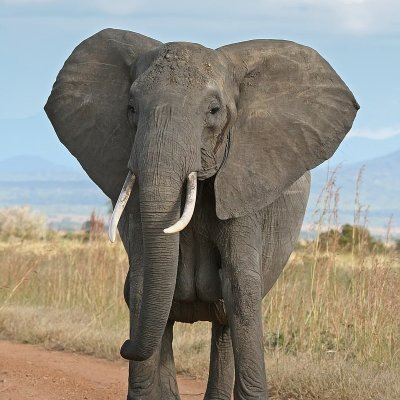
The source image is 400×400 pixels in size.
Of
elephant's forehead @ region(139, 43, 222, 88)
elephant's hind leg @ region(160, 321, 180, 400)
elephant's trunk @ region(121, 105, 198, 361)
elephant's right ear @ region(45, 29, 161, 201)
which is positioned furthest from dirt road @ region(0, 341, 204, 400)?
elephant's forehead @ region(139, 43, 222, 88)

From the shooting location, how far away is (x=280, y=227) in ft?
25.5

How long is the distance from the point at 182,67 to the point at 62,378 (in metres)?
4.06

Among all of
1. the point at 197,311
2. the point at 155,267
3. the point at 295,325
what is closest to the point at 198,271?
the point at 197,311

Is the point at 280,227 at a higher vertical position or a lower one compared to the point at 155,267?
higher

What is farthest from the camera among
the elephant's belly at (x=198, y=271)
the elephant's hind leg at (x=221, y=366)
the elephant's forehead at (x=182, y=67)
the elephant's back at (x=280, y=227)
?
the elephant's hind leg at (x=221, y=366)

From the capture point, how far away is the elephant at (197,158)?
257 inches

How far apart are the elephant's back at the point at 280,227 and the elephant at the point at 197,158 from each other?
0.04ft

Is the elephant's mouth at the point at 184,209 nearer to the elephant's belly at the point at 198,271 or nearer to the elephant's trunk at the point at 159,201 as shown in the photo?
the elephant's trunk at the point at 159,201

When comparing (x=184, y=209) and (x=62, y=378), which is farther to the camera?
(x=62, y=378)

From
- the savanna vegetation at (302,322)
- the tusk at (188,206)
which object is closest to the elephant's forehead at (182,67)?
the tusk at (188,206)

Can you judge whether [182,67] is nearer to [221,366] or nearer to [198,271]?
[198,271]

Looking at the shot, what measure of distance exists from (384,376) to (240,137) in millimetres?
2745

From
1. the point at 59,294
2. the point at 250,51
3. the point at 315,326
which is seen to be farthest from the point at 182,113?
the point at 59,294

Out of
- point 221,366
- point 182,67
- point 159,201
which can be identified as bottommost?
point 221,366
